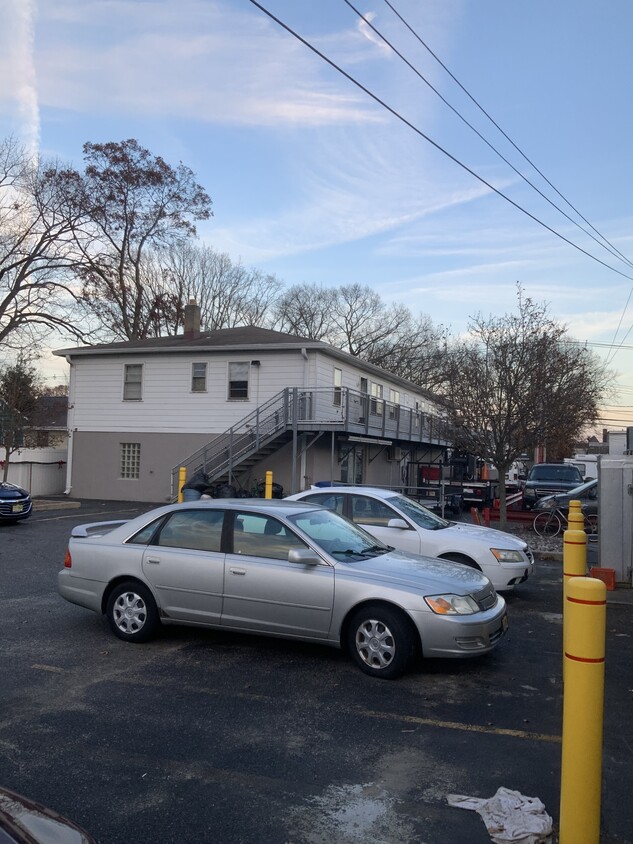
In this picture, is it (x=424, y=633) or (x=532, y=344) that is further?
(x=532, y=344)

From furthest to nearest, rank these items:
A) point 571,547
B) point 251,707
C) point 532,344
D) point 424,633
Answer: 1. point 532,344
2. point 571,547
3. point 424,633
4. point 251,707

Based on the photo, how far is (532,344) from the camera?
656 inches

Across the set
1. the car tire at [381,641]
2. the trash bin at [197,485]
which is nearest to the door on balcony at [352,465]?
the trash bin at [197,485]

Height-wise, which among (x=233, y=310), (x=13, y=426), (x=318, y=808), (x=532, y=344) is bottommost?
(x=318, y=808)

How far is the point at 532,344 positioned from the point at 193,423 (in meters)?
14.4

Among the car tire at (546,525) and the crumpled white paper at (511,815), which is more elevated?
the car tire at (546,525)

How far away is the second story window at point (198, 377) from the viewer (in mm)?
27422

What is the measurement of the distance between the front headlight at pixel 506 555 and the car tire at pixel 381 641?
3.59m

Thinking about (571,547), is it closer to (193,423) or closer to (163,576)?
(163,576)

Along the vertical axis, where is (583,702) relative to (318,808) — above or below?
above

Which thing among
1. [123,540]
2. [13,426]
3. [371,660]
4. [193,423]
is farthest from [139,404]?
[371,660]

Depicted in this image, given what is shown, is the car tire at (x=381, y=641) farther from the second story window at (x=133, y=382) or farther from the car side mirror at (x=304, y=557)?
the second story window at (x=133, y=382)

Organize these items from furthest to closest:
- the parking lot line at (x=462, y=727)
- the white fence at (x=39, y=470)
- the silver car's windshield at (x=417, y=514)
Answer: the white fence at (x=39, y=470), the silver car's windshield at (x=417, y=514), the parking lot line at (x=462, y=727)

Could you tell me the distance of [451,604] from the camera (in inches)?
244
